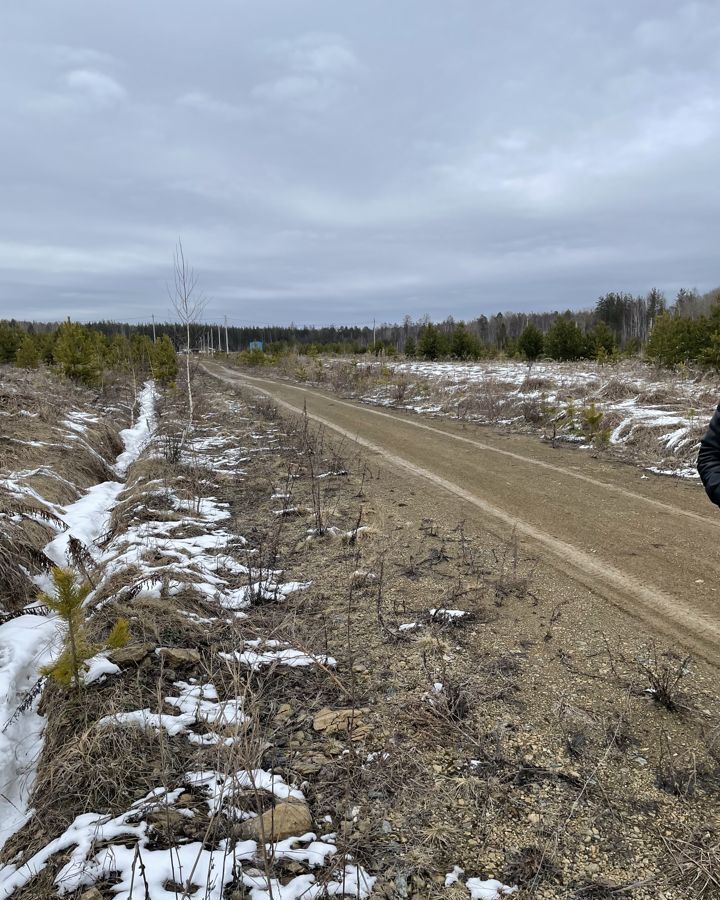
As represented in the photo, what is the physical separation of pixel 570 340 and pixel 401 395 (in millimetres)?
18504

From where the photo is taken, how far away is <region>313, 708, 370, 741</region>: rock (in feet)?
9.66

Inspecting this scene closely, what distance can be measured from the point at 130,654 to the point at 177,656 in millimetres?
307

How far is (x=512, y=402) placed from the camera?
15312 mm

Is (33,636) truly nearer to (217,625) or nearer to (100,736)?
(217,625)

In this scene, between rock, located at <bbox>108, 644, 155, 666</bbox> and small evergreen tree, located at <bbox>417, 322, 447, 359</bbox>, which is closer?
rock, located at <bbox>108, 644, 155, 666</bbox>

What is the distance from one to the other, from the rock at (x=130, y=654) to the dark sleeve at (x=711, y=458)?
3505 millimetres

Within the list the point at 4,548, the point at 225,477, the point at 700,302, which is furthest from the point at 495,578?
the point at 700,302

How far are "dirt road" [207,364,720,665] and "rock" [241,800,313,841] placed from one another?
2.79 meters

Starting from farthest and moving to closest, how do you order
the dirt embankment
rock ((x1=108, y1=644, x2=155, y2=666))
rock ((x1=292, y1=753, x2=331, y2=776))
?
1. the dirt embankment
2. rock ((x1=108, y1=644, x2=155, y2=666))
3. rock ((x1=292, y1=753, x2=331, y2=776))

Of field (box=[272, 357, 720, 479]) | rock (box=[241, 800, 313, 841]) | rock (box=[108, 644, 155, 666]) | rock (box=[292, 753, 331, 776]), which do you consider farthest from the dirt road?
rock (box=[108, 644, 155, 666])

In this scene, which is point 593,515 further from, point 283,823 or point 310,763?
point 283,823

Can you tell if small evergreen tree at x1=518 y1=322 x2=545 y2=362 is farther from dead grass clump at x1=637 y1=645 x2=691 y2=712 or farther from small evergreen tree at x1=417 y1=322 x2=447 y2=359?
dead grass clump at x1=637 y1=645 x2=691 y2=712

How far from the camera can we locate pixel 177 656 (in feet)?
11.7

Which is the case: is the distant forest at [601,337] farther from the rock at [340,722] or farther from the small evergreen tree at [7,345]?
the rock at [340,722]
